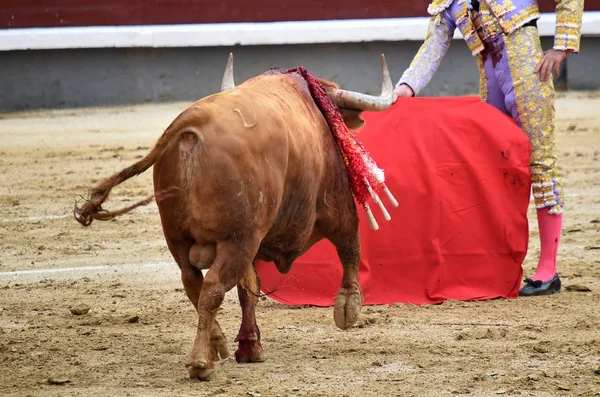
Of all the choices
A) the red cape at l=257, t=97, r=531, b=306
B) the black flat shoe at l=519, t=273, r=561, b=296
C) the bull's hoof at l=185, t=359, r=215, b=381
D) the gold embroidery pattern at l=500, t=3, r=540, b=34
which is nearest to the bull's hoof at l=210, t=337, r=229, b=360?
the bull's hoof at l=185, t=359, r=215, b=381

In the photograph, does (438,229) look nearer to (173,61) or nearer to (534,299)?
(534,299)

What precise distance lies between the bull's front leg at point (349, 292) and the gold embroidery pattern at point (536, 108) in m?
0.91

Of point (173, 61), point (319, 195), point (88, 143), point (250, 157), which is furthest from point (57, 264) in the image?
point (173, 61)

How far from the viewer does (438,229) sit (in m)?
4.09

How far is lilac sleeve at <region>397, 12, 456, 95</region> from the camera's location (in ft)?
14.1

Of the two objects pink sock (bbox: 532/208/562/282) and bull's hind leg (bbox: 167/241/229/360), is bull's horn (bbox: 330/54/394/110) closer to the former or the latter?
bull's hind leg (bbox: 167/241/229/360)

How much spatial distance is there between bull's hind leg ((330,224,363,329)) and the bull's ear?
12.9 inches

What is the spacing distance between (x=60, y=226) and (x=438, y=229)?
2193 mm

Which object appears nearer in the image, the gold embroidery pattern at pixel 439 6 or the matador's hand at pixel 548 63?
the matador's hand at pixel 548 63

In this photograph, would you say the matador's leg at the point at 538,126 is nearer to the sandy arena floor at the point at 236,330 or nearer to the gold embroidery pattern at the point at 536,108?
the gold embroidery pattern at the point at 536,108

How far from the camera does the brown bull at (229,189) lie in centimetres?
279

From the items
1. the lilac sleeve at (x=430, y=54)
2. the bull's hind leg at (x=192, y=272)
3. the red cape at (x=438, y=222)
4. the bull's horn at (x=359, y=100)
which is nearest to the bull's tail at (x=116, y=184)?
the bull's hind leg at (x=192, y=272)

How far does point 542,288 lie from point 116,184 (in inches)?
75.9

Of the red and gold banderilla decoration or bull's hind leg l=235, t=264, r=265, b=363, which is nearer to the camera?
bull's hind leg l=235, t=264, r=265, b=363
